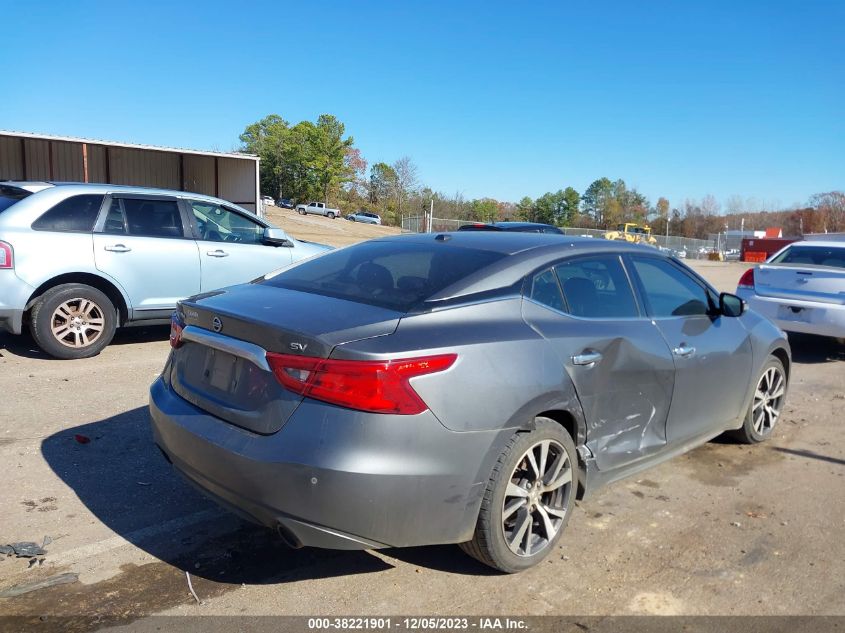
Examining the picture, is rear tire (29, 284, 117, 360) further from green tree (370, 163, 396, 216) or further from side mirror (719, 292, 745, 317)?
green tree (370, 163, 396, 216)

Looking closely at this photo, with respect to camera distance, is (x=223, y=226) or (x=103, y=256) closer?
(x=103, y=256)

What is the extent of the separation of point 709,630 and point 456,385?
1482 millimetres

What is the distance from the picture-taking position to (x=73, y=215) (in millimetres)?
7102

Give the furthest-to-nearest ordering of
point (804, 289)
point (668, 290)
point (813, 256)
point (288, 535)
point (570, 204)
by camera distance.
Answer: point (570, 204) → point (813, 256) → point (804, 289) → point (668, 290) → point (288, 535)

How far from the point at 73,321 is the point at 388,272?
183 inches

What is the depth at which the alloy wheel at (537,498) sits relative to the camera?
3.22 metres

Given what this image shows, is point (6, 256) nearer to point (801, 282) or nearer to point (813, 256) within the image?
point (801, 282)

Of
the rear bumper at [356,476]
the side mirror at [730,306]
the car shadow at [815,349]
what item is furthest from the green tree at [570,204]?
the rear bumper at [356,476]

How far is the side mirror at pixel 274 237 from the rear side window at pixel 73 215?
181cm

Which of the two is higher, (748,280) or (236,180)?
(236,180)

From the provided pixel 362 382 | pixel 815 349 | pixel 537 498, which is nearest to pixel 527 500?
pixel 537 498

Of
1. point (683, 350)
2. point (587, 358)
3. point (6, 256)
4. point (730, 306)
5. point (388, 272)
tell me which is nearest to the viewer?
point (587, 358)

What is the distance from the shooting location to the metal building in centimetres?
1870

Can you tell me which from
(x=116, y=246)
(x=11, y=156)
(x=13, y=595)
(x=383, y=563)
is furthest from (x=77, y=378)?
(x=11, y=156)
